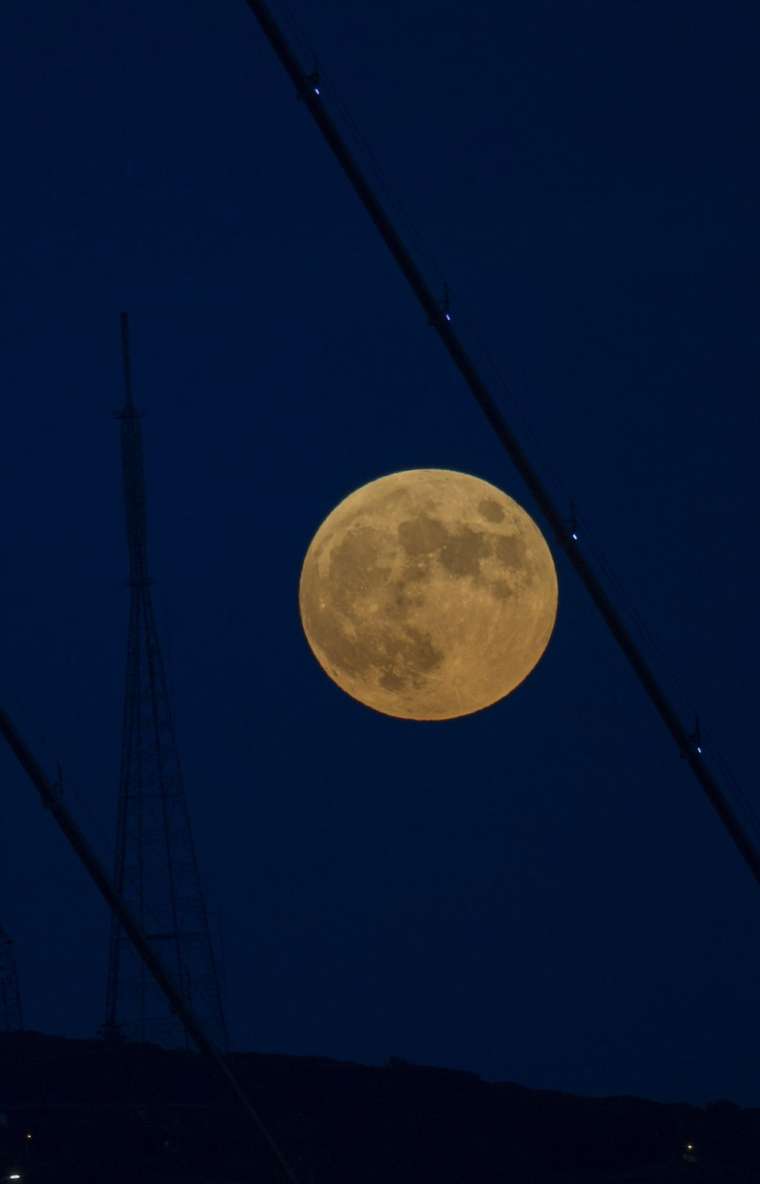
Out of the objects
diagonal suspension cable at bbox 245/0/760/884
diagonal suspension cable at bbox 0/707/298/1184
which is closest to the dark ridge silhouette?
diagonal suspension cable at bbox 0/707/298/1184

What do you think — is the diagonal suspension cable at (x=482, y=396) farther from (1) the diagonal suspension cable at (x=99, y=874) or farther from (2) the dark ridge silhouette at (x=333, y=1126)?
(2) the dark ridge silhouette at (x=333, y=1126)

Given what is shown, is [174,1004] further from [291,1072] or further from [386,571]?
→ [291,1072]

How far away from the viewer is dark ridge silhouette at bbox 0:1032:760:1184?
2131 inches

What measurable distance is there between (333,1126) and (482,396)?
40291 millimetres

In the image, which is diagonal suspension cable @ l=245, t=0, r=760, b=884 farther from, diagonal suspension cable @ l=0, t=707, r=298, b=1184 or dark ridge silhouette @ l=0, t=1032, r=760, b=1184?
dark ridge silhouette @ l=0, t=1032, r=760, b=1184

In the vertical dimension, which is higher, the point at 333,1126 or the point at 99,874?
the point at 333,1126

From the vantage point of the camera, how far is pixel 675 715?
23453 mm

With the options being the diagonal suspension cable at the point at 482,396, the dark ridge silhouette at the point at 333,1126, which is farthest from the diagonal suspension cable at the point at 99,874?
the dark ridge silhouette at the point at 333,1126

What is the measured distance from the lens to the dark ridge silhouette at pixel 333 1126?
54125 millimetres

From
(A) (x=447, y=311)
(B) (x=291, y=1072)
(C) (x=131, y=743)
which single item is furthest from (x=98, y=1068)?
(A) (x=447, y=311)

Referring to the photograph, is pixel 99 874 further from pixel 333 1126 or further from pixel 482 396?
pixel 333 1126

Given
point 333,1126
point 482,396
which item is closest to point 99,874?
point 482,396

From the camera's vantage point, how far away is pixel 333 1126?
194ft

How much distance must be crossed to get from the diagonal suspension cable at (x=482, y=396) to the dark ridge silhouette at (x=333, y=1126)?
101 ft
